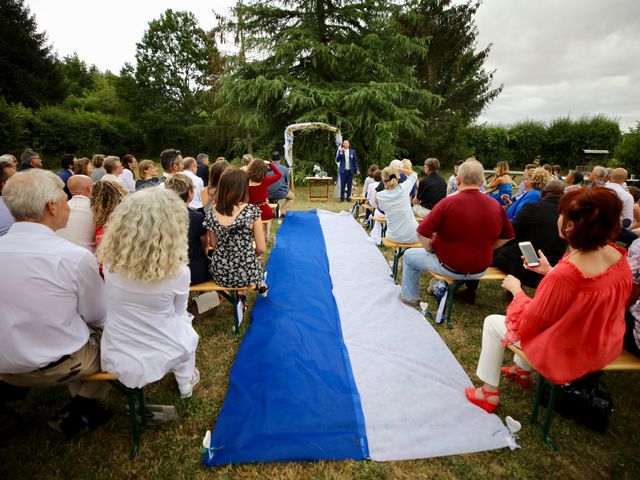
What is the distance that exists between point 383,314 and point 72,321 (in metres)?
3.07

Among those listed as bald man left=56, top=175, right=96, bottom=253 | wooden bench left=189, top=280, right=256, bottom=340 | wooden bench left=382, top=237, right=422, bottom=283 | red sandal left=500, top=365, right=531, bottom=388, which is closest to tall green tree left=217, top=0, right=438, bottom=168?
wooden bench left=382, top=237, right=422, bottom=283

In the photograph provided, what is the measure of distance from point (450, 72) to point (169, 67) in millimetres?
23116

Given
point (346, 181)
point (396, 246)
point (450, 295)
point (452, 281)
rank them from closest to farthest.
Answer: point (452, 281)
point (450, 295)
point (396, 246)
point (346, 181)

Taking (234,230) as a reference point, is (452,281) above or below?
below

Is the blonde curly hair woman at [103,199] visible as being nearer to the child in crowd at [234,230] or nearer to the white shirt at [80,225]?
the white shirt at [80,225]

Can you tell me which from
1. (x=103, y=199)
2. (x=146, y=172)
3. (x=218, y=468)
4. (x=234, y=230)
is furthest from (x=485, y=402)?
(x=146, y=172)

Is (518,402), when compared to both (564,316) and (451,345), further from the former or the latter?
(564,316)

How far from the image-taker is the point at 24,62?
22.6 metres

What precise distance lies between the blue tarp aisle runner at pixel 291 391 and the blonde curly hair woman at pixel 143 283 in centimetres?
74

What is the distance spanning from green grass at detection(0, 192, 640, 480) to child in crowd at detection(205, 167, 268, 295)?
3.63ft

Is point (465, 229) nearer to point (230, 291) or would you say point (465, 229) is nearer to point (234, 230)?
point (234, 230)

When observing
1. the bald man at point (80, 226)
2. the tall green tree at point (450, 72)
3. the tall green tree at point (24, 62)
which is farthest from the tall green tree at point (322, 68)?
the tall green tree at point (24, 62)

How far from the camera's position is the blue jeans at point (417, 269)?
365cm

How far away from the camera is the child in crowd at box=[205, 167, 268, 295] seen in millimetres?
3316
